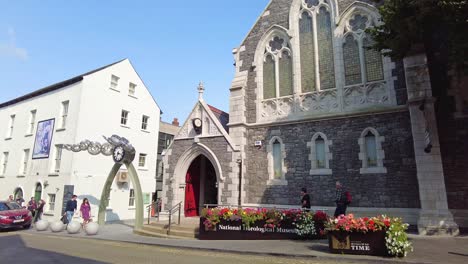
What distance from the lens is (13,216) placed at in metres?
15.7

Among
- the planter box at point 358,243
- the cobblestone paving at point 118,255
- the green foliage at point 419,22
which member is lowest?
the cobblestone paving at point 118,255

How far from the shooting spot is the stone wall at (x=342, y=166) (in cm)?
1148

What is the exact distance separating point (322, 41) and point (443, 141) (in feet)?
22.5

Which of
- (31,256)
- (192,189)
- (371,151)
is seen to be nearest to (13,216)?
(31,256)

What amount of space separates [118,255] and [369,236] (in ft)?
23.7

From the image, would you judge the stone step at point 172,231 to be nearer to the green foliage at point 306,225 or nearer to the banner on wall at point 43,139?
the green foliage at point 306,225

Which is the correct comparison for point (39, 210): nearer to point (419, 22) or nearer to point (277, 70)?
point (277, 70)

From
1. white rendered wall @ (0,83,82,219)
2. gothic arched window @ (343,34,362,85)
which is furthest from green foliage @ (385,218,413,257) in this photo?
white rendered wall @ (0,83,82,219)

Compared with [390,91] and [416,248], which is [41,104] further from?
[416,248]

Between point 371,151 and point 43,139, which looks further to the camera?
point 43,139

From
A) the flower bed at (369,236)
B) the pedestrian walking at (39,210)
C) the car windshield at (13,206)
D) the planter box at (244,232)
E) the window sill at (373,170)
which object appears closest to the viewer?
the flower bed at (369,236)

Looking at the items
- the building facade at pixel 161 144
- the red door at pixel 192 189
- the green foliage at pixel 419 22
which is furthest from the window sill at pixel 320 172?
the building facade at pixel 161 144

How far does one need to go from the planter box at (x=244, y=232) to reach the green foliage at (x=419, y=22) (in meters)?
7.35

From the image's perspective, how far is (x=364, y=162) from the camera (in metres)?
12.2
